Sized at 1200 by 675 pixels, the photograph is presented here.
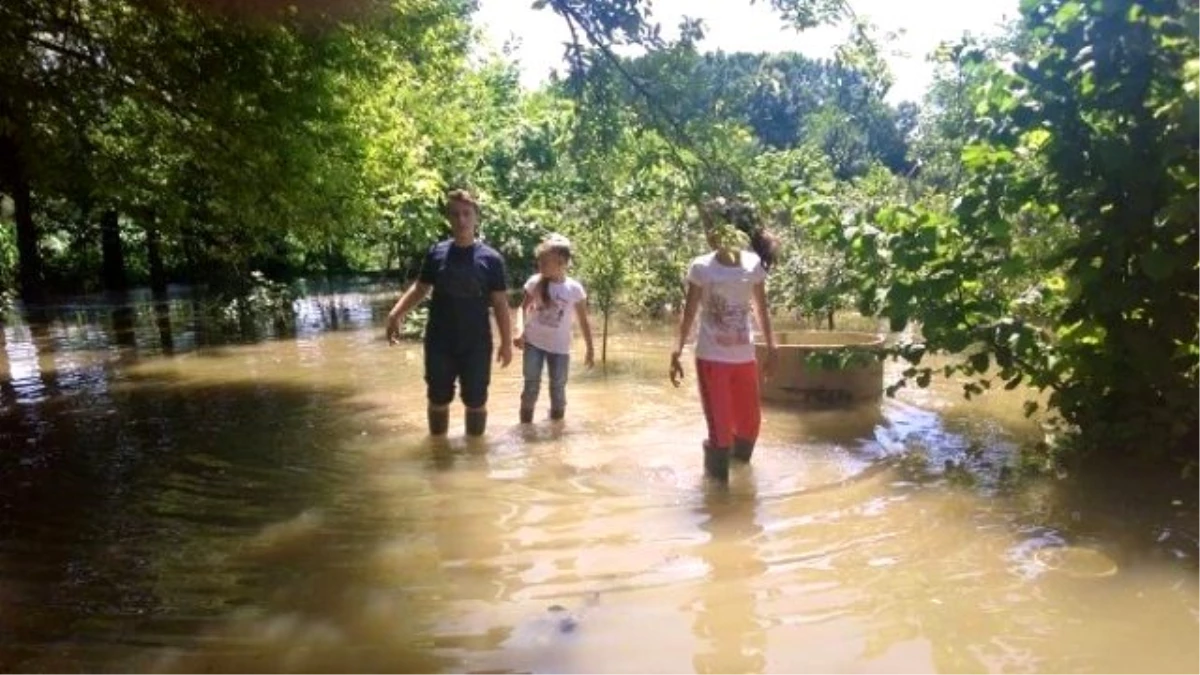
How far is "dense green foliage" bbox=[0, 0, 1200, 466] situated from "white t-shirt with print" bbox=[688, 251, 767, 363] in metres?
0.61

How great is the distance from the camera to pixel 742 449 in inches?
277

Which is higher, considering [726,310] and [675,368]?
[726,310]

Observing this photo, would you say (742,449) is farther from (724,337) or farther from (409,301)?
(409,301)

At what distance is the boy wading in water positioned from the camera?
7715mm

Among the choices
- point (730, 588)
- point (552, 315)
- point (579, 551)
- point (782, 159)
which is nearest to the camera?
point (730, 588)

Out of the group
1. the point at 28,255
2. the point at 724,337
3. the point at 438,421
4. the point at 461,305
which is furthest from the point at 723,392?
the point at 28,255

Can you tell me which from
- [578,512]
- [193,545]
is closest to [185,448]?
[193,545]

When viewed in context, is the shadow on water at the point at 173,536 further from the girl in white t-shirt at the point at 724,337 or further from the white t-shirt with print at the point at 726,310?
the white t-shirt with print at the point at 726,310

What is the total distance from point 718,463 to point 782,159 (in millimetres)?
10451

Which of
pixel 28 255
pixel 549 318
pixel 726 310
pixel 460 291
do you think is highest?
pixel 28 255

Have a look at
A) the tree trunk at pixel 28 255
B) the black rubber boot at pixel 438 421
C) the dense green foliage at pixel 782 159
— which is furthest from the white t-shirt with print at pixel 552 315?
the tree trunk at pixel 28 255

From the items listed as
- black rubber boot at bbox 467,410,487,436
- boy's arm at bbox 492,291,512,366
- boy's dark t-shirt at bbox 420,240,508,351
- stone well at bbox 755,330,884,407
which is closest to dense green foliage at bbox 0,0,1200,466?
stone well at bbox 755,330,884,407

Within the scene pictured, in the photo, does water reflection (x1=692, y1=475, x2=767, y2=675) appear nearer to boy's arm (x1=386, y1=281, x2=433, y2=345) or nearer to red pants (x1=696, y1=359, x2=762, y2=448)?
red pants (x1=696, y1=359, x2=762, y2=448)

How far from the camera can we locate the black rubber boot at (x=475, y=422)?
812 centimetres
